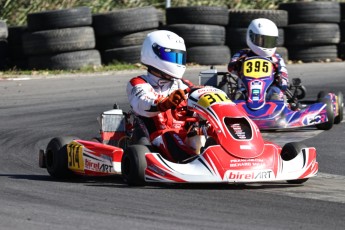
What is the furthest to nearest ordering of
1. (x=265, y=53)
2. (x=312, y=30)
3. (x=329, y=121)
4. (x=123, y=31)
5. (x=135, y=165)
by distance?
(x=312, y=30)
(x=123, y=31)
(x=265, y=53)
(x=329, y=121)
(x=135, y=165)

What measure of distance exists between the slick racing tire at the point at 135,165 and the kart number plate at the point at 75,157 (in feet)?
1.82

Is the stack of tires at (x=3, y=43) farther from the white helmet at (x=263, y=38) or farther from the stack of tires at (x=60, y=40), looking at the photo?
the white helmet at (x=263, y=38)

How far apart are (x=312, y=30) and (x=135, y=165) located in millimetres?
10219

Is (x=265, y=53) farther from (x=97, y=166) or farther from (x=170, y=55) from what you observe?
(x=97, y=166)

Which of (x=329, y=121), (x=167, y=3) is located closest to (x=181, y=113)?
(x=329, y=121)

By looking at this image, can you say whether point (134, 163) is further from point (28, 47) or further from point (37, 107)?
point (28, 47)

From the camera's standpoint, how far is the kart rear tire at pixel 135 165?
6.54 m

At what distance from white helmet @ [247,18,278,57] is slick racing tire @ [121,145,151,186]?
472 centimetres

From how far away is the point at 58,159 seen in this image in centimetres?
725

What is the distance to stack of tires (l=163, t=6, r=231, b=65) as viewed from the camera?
1549cm

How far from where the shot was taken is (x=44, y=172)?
7691mm

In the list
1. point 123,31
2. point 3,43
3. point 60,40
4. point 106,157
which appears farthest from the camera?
point 3,43

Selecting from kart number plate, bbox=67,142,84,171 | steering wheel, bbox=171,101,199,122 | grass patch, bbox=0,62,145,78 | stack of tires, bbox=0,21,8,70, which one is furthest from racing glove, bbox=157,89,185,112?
stack of tires, bbox=0,21,8,70

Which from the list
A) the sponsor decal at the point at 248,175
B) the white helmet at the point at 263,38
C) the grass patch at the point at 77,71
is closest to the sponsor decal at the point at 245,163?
the sponsor decal at the point at 248,175
